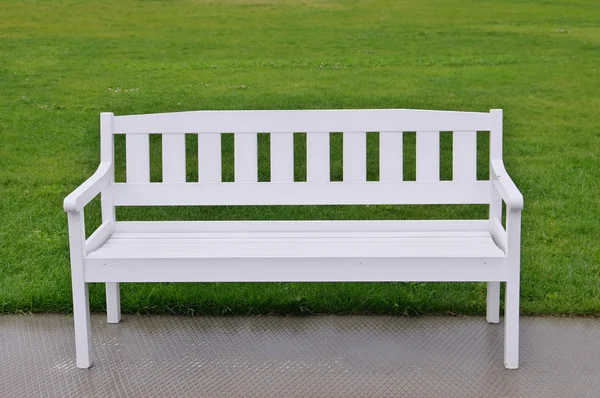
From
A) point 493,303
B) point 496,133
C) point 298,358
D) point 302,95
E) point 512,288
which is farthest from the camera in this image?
point 302,95

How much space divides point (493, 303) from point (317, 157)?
1.08 metres

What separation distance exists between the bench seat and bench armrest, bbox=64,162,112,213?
0.73 ft

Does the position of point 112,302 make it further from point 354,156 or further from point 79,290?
point 354,156

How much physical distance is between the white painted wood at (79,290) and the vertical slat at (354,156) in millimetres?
1291

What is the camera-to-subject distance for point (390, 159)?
423cm

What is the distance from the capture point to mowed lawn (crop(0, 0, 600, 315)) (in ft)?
15.0

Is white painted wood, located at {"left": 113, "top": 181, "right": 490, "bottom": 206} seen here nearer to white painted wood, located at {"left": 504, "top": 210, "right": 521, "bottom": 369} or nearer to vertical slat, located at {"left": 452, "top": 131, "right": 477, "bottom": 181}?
vertical slat, located at {"left": 452, "top": 131, "right": 477, "bottom": 181}

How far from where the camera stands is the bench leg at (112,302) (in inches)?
165

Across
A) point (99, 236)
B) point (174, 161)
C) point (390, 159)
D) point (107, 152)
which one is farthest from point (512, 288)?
point (107, 152)

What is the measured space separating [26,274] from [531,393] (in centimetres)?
281

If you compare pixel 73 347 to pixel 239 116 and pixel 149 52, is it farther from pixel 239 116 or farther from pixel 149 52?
pixel 149 52

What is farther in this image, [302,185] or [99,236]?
[302,185]

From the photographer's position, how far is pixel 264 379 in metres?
3.65

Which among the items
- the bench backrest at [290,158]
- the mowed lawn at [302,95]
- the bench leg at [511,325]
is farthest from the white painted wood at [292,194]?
the bench leg at [511,325]
